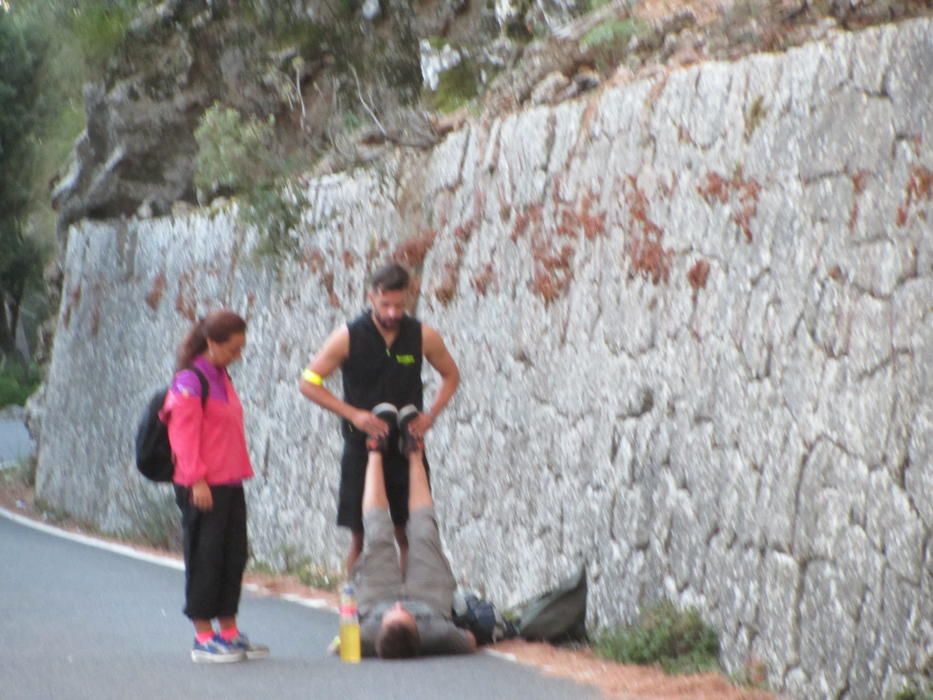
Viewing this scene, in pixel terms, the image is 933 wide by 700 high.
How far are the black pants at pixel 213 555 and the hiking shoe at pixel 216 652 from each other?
138 mm

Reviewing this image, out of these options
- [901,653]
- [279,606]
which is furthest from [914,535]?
[279,606]

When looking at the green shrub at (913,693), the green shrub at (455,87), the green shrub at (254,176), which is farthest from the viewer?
the green shrub at (455,87)

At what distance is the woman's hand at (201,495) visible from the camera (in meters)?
9.12

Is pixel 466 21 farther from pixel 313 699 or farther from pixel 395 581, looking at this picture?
pixel 313 699

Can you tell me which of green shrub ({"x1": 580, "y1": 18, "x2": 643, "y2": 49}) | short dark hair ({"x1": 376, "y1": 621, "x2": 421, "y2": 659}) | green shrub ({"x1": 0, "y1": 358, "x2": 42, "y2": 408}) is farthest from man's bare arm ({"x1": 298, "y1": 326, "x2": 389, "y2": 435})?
green shrub ({"x1": 0, "y1": 358, "x2": 42, "y2": 408})

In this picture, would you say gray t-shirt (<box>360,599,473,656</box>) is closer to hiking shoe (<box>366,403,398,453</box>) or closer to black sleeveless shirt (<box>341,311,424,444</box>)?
hiking shoe (<box>366,403,398,453</box>)

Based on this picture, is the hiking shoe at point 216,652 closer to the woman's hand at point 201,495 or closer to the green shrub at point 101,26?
the woman's hand at point 201,495

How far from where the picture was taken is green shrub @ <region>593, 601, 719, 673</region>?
8680 mm

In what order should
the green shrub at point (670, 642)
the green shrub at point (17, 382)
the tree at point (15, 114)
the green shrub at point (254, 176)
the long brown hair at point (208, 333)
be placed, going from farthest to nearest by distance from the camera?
the green shrub at point (17, 382) → the tree at point (15, 114) → the green shrub at point (254, 176) → the long brown hair at point (208, 333) → the green shrub at point (670, 642)

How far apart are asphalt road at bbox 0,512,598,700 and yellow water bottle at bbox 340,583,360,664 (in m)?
0.09

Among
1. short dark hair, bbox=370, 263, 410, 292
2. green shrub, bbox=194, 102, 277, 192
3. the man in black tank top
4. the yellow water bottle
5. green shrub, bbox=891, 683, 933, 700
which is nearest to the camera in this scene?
green shrub, bbox=891, 683, 933, 700

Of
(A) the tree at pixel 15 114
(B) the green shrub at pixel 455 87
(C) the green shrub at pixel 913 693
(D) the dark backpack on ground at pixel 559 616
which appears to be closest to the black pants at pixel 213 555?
(D) the dark backpack on ground at pixel 559 616

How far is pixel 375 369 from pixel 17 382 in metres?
46.2

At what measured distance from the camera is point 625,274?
9961 millimetres
